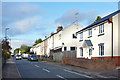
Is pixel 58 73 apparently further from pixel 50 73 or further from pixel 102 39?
pixel 102 39

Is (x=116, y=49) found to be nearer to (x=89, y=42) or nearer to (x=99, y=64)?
(x=99, y=64)

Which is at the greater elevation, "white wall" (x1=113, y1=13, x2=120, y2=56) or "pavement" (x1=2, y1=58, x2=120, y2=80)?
"white wall" (x1=113, y1=13, x2=120, y2=56)

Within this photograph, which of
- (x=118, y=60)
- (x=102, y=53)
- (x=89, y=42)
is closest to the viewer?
(x=118, y=60)

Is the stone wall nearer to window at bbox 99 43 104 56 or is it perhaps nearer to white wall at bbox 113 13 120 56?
white wall at bbox 113 13 120 56

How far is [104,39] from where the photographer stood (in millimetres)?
23609

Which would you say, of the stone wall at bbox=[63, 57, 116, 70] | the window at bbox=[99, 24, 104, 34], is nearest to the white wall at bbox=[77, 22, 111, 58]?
the window at bbox=[99, 24, 104, 34]

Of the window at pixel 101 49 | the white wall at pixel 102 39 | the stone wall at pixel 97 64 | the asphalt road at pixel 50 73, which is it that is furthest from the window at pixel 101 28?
the asphalt road at pixel 50 73

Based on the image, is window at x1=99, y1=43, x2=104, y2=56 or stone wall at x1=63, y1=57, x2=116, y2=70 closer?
stone wall at x1=63, y1=57, x2=116, y2=70

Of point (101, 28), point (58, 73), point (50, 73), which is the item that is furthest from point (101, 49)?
point (50, 73)

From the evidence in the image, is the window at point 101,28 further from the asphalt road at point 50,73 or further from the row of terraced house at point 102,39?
the asphalt road at point 50,73

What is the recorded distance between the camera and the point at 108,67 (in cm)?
1966

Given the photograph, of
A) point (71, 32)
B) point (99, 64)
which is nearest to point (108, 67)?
point (99, 64)

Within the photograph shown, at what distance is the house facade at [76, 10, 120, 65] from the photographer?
2177 centimetres

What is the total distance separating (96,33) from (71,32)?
67.2 feet
